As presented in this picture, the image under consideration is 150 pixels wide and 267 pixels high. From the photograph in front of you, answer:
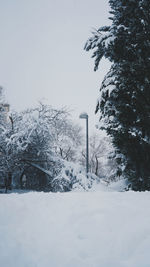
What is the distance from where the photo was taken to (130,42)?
7.23 metres

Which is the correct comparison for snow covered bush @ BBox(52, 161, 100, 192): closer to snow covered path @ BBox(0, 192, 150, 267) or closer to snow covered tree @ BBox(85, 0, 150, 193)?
snow covered tree @ BBox(85, 0, 150, 193)

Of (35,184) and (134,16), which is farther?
(35,184)

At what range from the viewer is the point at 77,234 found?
9.51ft

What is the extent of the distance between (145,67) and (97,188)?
614 centimetres

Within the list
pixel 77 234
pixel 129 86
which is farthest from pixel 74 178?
pixel 77 234

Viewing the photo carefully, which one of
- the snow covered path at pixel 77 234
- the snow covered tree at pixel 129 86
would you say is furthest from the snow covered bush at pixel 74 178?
the snow covered path at pixel 77 234

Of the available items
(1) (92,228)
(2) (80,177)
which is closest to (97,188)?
(2) (80,177)

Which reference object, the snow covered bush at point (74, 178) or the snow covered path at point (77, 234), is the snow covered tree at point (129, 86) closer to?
the snow covered path at point (77, 234)

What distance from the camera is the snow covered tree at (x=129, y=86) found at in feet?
22.4

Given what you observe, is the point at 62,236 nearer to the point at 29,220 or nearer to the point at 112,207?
the point at 29,220

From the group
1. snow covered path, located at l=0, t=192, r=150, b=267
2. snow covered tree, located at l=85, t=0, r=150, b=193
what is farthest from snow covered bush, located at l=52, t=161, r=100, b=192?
snow covered path, located at l=0, t=192, r=150, b=267

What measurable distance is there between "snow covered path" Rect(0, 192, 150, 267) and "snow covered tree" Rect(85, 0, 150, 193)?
3.31 m

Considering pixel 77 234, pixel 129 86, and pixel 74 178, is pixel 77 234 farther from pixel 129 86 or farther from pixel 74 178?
pixel 74 178

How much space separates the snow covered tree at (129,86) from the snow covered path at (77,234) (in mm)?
3315
